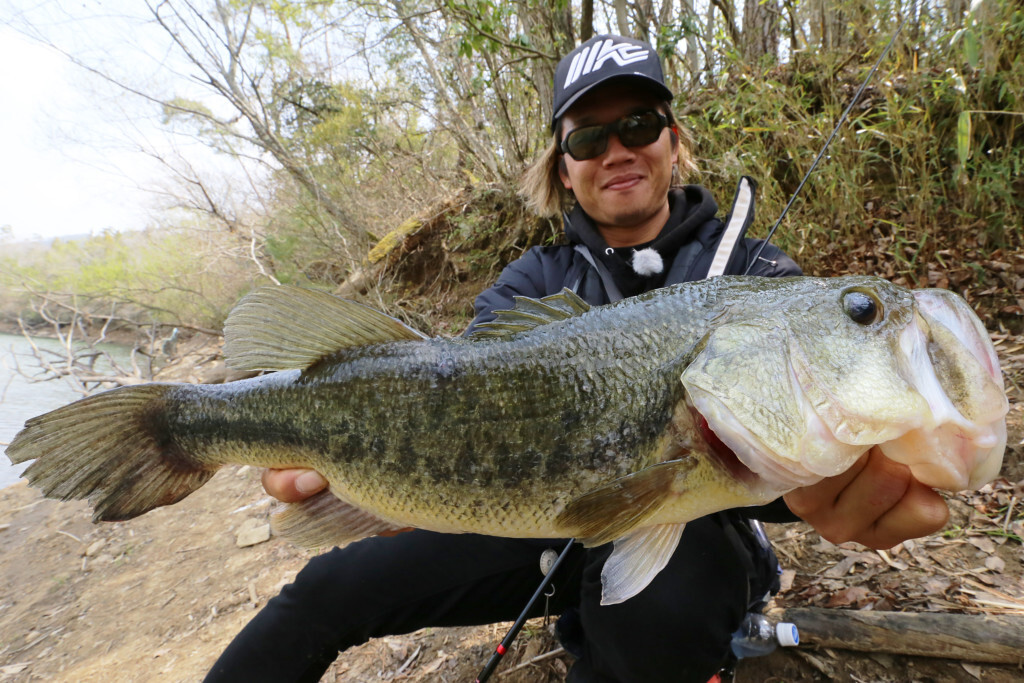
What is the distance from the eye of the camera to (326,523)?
135cm

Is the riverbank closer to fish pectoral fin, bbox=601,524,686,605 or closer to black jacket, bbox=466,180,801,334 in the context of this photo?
fish pectoral fin, bbox=601,524,686,605

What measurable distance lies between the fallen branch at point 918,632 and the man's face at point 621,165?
174 centimetres

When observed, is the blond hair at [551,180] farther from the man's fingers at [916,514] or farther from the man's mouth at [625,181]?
the man's fingers at [916,514]

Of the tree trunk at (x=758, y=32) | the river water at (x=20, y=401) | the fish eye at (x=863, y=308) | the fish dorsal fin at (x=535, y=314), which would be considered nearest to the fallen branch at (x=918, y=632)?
the fish eye at (x=863, y=308)

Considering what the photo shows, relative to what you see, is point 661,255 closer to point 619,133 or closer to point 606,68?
point 619,133

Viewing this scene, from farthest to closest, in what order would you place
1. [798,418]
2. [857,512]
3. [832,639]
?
1. [832,639]
2. [857,512]
3. [798,418]

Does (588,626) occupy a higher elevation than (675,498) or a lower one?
lower

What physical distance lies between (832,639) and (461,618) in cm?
135

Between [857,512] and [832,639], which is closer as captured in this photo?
[857,512]

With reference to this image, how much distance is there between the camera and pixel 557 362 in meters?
1.13

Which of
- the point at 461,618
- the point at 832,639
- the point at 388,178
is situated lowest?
the point at 832,639

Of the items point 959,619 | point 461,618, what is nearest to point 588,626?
point 461,618

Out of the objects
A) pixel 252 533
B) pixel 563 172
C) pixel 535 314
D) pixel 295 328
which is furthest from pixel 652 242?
pixel 252 533

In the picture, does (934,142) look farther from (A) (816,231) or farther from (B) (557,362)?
(B) (557,362)
